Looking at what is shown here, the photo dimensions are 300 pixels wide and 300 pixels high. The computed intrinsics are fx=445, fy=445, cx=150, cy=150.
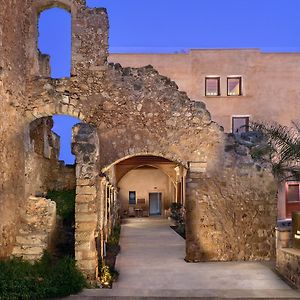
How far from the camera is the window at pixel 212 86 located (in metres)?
21.8

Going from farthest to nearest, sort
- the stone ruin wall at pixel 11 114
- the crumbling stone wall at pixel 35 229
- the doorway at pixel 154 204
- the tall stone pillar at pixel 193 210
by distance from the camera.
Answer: the doorway at pixel 154 204 < the tall stone pillar at pixel 193 210 < the crumbling stone wall at pixel 35 229 < the stone ruin wall at pixel 11 114

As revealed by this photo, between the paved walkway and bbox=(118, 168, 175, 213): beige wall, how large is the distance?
17.0 m

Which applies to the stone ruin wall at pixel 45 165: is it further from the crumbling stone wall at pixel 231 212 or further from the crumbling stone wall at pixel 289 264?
the crumbling stone wall at pixel 289 264

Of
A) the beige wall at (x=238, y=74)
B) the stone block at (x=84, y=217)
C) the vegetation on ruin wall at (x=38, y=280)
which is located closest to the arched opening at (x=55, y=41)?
the beige wall at (x=238, y=74)

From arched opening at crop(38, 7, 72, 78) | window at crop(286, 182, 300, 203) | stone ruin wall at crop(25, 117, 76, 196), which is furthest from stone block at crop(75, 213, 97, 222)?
arched opening at crop(38, 7, 72, 78)

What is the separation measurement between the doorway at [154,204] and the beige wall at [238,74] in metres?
12.0

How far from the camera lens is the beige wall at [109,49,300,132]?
2159 centimetres

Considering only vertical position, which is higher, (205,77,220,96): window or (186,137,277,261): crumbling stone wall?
(205,77,220,96): window

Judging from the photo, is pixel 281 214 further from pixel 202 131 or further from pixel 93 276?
pixel 93 276

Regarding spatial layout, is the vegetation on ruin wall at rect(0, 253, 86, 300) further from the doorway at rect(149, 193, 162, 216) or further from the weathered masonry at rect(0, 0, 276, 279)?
the doorway at rect(149, 193, 162, 216)

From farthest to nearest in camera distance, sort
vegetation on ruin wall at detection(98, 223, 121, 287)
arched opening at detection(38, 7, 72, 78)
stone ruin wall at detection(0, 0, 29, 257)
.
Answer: arched opening at detection(38, 7, 72, 78) < stone ruin wall at detection(0, 0, 29, 257) < vegetation on ruin wall at detection(98, 223, 121, 287)

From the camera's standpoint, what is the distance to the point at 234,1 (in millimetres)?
152000

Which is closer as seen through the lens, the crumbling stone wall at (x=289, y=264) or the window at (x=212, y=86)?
the crumbling stone wall at (x=289, y=264)

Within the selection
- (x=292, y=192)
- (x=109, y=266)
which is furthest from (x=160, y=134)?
(x=292, y=192)
